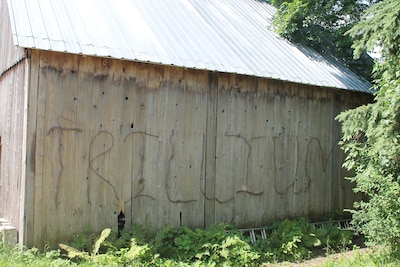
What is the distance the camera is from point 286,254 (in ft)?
26.0

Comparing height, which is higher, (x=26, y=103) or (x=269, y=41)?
(x=269, y=41)

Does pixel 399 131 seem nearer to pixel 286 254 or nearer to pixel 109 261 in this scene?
pixel 286 254

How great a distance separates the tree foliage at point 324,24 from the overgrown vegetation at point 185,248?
4868 millimetres

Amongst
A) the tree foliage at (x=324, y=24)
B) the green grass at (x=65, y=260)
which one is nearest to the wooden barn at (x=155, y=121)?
the green grass at (x=65, y=260)

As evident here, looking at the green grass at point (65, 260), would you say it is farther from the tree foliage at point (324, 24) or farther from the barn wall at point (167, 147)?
the tree foliage at point (324, 24)

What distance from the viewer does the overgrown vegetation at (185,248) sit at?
6246 mm

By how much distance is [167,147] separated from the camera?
7.68m

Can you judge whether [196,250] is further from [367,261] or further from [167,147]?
[367,261]

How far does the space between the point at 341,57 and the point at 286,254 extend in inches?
236

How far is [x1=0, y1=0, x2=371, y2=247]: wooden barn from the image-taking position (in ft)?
21.6

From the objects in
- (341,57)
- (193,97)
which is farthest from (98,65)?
(341,57)

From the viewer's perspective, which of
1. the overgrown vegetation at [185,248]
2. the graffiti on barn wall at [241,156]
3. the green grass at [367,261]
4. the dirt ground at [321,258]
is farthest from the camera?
the dirt ground at [321,258]

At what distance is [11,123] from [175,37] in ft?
10.9

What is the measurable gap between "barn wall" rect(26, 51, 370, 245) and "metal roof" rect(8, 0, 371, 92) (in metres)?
0.32
